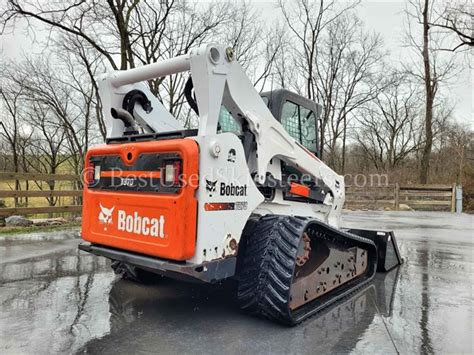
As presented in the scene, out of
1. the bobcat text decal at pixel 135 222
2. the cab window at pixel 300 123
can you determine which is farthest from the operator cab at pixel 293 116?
the bobcat text decal at pixel 135 222

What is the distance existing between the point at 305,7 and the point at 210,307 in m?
20.5

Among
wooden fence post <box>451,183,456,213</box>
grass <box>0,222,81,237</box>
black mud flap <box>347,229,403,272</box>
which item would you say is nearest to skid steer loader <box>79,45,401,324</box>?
black mud flap <box>347,229,403,272</box>

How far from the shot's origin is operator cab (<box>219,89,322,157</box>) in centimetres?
417

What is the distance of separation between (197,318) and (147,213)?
1.08 metres

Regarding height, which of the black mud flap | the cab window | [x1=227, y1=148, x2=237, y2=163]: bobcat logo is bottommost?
the black mud flap

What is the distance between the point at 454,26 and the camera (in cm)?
1761

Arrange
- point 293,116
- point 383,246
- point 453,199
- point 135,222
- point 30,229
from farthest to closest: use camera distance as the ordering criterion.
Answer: point 453,199 < point 30,229 < point 383,246 < point 293,116 < point 135,222

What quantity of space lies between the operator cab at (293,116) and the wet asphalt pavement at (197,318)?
1.83m

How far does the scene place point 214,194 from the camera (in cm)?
295

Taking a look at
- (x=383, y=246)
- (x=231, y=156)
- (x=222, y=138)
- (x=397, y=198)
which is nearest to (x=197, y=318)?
(x=231, y=156)

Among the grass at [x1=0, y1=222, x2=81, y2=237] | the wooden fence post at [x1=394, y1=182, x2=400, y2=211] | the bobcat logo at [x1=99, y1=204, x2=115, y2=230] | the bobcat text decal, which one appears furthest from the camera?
the wooden fence post at [x1=394, y1=182, x2=400, y2=211]

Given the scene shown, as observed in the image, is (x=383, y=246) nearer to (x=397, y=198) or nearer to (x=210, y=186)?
(x=210, y=186)

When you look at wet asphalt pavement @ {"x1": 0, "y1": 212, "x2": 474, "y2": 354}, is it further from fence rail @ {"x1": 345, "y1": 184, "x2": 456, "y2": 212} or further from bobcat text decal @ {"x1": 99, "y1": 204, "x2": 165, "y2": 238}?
fence rail @ {"x1": 345, "y1": 184, "x2": 456, "y2": 212}

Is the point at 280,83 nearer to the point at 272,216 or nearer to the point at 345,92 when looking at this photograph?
the point at 345,92
